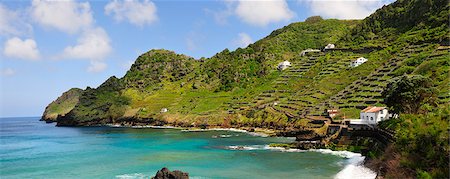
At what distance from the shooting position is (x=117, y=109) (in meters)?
188

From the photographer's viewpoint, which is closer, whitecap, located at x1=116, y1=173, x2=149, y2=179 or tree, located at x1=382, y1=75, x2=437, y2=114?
whitecap, located at x1=116, y1=173, x2=149, y2=179

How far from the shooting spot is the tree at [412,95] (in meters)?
58.8

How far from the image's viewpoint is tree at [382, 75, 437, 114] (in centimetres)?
5875

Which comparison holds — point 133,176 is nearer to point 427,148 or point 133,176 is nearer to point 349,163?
point 349,163

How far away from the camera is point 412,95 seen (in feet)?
192

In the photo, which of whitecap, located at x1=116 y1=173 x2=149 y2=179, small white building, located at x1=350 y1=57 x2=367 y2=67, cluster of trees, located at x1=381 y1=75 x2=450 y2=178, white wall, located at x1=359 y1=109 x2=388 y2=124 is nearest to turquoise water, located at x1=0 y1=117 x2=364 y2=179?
whitecap, located at x1=116 y1=173 x2=149 y2=179

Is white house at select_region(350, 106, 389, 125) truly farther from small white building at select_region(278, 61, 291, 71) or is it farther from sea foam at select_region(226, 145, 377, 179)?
small white building at select_region(278, 61, 291, 71)

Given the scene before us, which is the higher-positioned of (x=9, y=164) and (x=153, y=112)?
(x=153, y=112)

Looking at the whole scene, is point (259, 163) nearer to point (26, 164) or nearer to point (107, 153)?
point (107, 153)

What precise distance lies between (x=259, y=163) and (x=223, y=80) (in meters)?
132

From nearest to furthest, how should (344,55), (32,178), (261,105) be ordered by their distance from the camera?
(32,178) < (261,105) < (344,55)

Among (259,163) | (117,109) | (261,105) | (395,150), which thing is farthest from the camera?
(117,109)

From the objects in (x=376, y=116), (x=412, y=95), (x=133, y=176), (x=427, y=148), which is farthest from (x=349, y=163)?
(x=133, y=176)

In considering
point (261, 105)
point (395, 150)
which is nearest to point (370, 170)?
point (395, 150)
